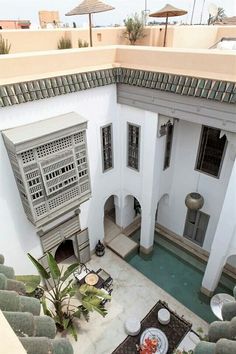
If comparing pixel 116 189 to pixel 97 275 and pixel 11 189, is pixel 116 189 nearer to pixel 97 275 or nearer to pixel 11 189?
pixel 97 275

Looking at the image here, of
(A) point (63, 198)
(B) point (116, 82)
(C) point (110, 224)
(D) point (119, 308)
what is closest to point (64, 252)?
(C) point (110, 224)

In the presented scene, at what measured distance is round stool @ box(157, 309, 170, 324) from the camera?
8402 mm

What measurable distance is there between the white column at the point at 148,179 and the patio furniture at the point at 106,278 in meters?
2.22

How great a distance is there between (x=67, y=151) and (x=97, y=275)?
5.12 m

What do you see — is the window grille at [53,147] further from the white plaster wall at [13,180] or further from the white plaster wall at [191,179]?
the white plaster wall at [191,179]

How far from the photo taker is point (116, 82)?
8.44 m

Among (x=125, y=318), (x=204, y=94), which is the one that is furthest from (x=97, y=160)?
(x=125, y=318)

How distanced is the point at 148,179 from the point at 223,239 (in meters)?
3.27

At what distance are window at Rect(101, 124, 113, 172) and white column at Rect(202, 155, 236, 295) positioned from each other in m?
4.40

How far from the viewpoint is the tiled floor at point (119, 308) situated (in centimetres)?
809

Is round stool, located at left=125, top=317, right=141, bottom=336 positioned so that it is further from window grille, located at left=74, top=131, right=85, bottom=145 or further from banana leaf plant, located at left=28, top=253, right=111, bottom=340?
window grille, located at left=74, top=131, right=85, bottom=145

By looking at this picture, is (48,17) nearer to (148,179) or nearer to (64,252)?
(148,179)

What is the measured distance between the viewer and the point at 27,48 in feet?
35.4

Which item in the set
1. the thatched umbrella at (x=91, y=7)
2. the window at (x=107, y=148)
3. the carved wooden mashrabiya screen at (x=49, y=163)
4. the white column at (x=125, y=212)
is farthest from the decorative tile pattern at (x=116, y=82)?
the white column at (x=125, y=212)
